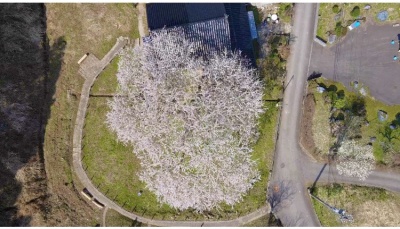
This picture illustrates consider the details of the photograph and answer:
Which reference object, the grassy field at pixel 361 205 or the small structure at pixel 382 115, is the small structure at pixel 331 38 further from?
the grassy field at pixel 361 205

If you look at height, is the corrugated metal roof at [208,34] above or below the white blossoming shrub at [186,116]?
above

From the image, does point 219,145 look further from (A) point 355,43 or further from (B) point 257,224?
(A) point 355,43

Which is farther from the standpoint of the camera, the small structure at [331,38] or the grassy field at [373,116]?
the grassy field at [373,116]

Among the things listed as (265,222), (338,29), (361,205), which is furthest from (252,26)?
(361,205)

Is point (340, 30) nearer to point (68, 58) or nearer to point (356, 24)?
point (356, 24)

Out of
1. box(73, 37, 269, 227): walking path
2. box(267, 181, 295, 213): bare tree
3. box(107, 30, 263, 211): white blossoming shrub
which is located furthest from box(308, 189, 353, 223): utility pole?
box(73, 37, 269, 227): walking path

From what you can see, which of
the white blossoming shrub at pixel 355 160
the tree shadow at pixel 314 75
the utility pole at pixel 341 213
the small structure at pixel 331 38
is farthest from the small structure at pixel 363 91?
the utility pole at pixel 341 213
